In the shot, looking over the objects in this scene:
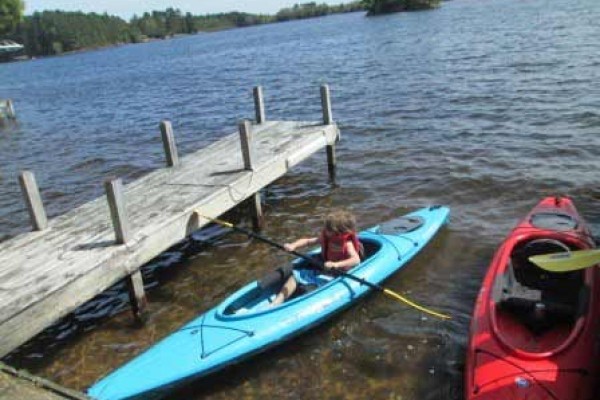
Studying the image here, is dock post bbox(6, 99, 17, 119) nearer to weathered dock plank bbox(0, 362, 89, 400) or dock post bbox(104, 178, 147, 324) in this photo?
dock post bbox(104, 178, 147, 324)

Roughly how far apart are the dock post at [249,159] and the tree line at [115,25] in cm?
10649

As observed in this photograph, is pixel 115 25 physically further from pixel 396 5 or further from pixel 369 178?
pixel 369 178

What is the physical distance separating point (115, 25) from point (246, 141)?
156 meters

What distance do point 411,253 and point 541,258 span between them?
11.1 feet

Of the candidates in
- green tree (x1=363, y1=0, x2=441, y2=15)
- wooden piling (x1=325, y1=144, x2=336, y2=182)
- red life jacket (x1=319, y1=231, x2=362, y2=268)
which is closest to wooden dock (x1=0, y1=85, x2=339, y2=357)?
Result: wooden piling (x1=325, y1=144, x2=336, y2=182)

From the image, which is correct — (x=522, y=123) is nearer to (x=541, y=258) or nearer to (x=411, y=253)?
(x=411, y=253)

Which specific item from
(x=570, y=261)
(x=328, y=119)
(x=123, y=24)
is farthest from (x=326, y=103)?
(x=123, y=24)

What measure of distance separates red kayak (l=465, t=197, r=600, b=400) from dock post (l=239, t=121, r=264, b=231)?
4.29 metres

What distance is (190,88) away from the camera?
31016 mm

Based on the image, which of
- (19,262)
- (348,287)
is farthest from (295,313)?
(19,262)

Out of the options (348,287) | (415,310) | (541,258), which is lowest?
(415,310)

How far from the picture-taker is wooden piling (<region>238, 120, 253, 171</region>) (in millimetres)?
9336

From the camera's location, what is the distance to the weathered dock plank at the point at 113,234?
6195 mm

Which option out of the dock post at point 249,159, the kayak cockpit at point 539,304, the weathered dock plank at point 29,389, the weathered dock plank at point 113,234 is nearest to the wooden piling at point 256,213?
the dock post at point 249,159
